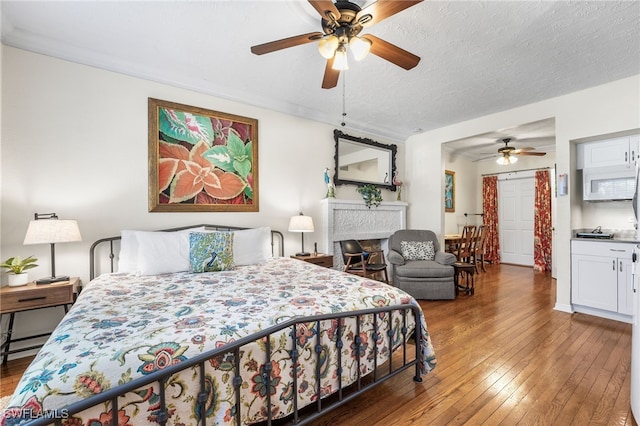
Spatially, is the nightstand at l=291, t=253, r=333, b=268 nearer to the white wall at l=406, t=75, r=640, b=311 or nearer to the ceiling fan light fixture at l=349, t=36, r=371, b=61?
the ceiling fan light fixture at l=349, t=36, r=371, b=61

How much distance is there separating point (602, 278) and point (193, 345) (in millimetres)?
4313

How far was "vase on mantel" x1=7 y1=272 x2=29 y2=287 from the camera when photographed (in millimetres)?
2203

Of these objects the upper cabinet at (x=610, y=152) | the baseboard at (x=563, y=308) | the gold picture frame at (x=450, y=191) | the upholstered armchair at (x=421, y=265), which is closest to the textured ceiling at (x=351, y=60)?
the upper cabinet at (x=610, y=152)

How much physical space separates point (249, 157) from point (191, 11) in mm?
1677

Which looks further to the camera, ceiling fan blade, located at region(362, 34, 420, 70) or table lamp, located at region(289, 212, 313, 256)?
table lamp, located at region(289, 212, 313, 256)

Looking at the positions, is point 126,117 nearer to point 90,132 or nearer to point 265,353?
point 90,132

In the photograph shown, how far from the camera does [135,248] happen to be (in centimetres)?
265

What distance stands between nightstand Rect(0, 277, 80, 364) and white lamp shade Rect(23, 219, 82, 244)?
363 mm

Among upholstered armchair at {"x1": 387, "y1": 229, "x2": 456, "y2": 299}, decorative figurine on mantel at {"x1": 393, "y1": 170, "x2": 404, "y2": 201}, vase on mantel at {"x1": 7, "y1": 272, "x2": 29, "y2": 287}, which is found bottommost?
upholstered armchair at {"x1": 387, "y1": 229, "x2": 456, "y2": 299}

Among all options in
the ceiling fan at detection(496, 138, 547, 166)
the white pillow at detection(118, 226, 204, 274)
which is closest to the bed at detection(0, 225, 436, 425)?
the white pillow at detection(118, 226, 204, 274)

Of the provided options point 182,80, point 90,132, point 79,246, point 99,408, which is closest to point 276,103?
point 182,80

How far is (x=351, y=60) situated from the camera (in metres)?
2.79

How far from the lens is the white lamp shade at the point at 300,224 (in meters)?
3.60

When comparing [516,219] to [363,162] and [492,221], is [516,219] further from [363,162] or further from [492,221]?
[363,162]
